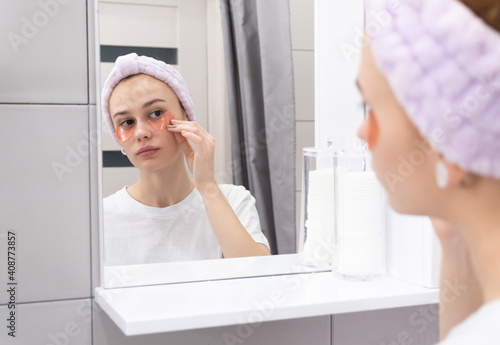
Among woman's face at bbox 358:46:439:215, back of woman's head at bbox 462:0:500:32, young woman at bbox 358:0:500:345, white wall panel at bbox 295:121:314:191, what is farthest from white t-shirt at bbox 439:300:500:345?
white wall panel at bbox 295:121:314:191

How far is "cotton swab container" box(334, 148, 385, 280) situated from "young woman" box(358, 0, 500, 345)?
1.19ft

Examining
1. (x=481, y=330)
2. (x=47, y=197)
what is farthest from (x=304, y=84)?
(x=481, y=330)

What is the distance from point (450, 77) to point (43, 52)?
0.57m

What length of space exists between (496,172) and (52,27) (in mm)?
620

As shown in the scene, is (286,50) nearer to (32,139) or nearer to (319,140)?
(319,140)

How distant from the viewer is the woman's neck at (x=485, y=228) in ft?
1.67

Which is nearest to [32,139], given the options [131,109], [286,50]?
[131,109]

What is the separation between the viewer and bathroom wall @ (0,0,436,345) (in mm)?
807

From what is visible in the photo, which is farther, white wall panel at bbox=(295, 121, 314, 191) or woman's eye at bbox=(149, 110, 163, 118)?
white wall panel at bbox=(295, 121, 314, 191)

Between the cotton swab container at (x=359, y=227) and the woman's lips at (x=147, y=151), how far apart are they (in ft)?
1.01

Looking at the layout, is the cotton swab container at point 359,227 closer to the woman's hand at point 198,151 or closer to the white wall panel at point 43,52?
the woman's hand at point 198,151

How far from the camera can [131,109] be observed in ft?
2.92

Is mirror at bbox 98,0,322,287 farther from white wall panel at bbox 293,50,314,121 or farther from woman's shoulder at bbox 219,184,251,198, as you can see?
white wall panel at bbox 293,50,314,121

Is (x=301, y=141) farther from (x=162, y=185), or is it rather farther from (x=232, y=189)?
(x=162, y=185)
